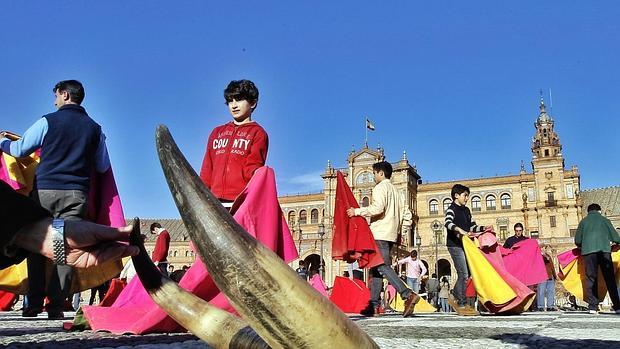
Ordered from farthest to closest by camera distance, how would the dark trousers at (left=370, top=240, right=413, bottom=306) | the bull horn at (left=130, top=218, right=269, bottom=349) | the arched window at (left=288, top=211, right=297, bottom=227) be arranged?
the arched window at (left=288, top=211, right=297, bottom=227) < the dark trousers at (left=370, top=240, right=413, bottom=306) < the bull horn at (left=130, top=218, right=269, bottom=349)

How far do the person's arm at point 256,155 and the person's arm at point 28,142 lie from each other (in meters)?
1.59

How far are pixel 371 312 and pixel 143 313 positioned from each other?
4.10 metres

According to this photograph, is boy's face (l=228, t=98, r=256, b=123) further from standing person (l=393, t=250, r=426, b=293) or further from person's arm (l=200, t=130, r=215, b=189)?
standing person (l=393, t=250, r=426, b=293)

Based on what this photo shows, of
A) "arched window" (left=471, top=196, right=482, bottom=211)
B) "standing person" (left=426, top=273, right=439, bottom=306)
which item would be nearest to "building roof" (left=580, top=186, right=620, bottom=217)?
"arched window" (left=471, top=196, right=482, bottom=211)

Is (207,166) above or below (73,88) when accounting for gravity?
below

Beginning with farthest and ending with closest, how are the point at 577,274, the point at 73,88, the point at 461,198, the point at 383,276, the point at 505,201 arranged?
the point at 505,201
the point at 577,274
the point at 461,198
the point at 383,276
the point at 73,88

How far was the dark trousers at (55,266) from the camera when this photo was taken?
4.00m

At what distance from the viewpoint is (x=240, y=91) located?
4020mm

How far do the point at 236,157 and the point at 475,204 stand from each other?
6557 cm

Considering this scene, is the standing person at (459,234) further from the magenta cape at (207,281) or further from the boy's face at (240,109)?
the magenta cape at (207,281)

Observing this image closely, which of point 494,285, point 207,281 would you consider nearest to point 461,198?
point 494,285

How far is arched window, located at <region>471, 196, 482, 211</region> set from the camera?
65438mm

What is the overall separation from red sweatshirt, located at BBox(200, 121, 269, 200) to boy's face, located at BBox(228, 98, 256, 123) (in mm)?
80

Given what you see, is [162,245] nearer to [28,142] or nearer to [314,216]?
[28,142]
